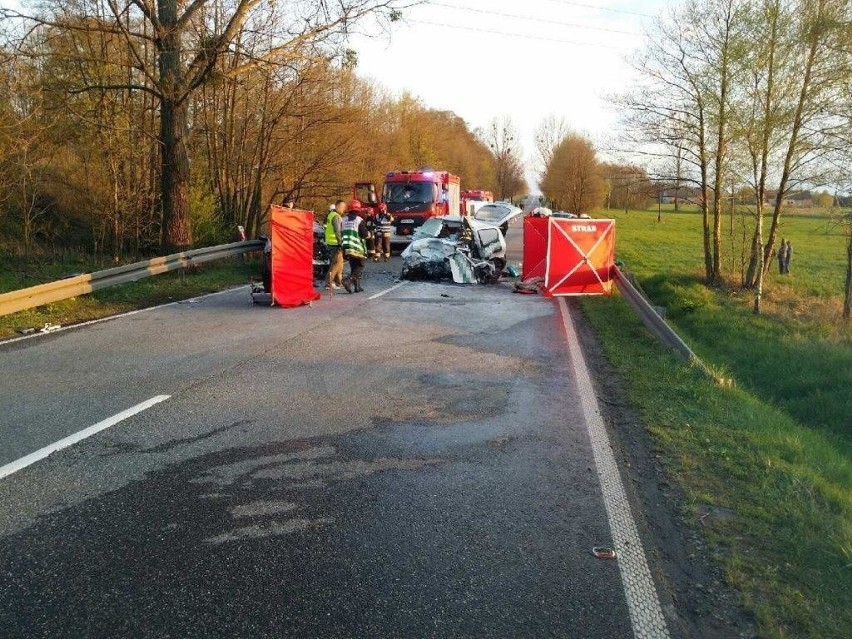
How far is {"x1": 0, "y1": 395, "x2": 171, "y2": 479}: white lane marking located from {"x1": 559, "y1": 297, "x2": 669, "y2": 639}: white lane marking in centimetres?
372

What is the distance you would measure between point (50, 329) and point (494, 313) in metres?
6.74

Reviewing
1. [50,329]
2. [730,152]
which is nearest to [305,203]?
[730,152]

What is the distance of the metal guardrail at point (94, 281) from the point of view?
10531 mm

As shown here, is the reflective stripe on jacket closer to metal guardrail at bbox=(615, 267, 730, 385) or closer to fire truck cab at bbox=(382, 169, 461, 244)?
fire truck cab at bbox=(382, 169, 461, 244)

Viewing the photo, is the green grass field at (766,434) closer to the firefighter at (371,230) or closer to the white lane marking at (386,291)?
the white lane marking at (386,291)

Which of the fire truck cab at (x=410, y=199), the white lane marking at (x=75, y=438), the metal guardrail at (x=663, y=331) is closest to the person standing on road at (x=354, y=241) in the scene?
the metal guardrail at (x=663, y=331)

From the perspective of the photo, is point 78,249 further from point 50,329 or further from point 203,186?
point 50,329

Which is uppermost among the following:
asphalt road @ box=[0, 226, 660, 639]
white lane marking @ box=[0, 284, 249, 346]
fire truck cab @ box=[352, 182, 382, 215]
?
fire truck cab @ box=[352, 182, 382, 215]

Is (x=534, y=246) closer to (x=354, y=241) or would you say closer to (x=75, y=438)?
(x=354, y=241)

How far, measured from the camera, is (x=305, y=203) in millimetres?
27859

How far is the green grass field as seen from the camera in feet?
11.9

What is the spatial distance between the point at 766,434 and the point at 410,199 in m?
23.1

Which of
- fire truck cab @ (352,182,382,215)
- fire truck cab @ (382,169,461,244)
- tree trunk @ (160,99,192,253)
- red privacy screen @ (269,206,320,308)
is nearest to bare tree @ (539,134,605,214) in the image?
fire truck cab @ (382,169,461,244)

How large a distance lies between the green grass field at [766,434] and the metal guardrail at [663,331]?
162 mm
